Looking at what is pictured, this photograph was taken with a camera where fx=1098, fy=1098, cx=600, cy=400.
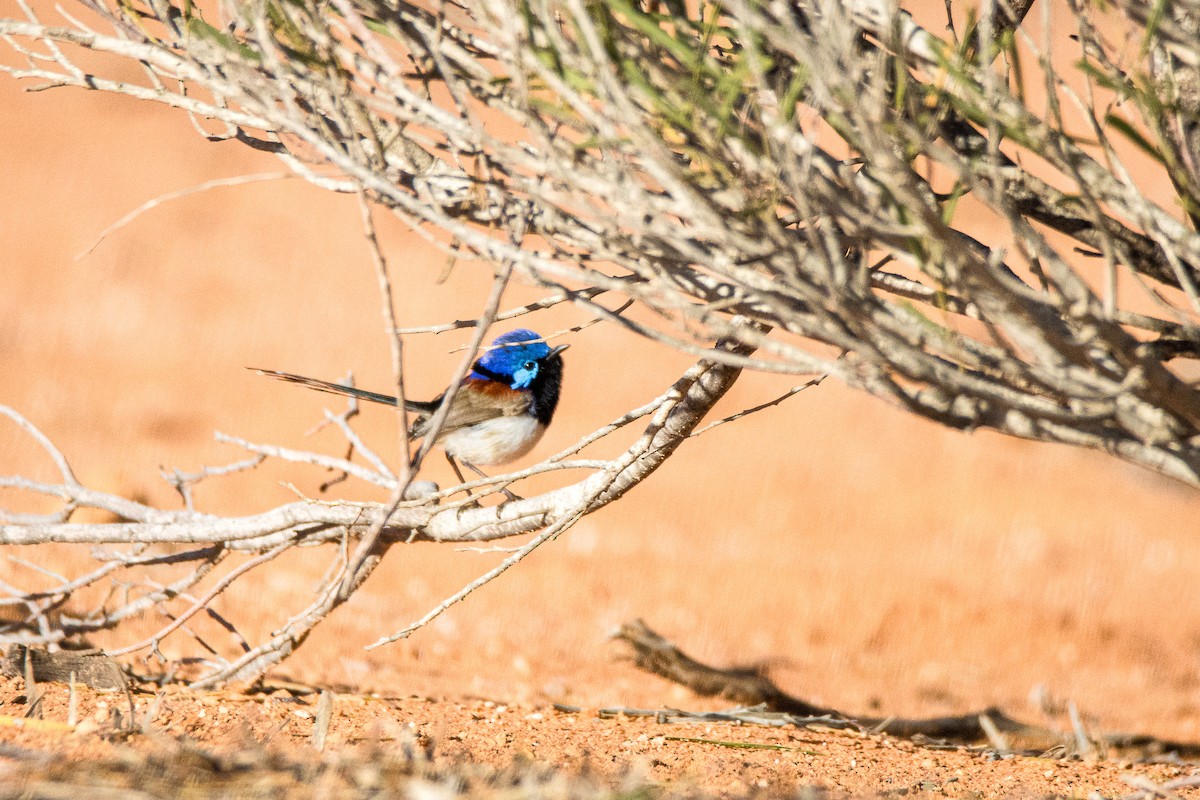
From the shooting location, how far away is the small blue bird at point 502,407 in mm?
5840

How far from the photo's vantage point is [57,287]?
1066 cm

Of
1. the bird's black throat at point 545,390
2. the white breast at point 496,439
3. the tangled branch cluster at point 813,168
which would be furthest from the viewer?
the bird's black throat at point 545,390

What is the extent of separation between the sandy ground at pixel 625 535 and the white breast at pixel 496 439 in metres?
1.13

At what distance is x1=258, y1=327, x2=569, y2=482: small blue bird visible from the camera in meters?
5.84

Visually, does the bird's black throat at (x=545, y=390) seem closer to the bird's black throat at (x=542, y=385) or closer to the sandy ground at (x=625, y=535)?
the bird's black throat at (x=542, y=385)

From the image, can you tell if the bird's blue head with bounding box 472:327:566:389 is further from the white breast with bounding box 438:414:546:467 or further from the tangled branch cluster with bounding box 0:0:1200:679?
the tangled branch cluster with bounding box 0:0:1200:679

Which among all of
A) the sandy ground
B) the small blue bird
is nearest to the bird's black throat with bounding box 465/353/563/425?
the small blue bird

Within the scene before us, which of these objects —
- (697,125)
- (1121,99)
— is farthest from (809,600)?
(697,125)

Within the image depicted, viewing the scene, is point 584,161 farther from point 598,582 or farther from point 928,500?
point 928,500

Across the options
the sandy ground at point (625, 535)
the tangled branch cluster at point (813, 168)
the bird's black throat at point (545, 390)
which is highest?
the tangled branch cluster at point (813, 168)

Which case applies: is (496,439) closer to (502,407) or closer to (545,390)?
(502,407)

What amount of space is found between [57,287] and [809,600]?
25.9 feet

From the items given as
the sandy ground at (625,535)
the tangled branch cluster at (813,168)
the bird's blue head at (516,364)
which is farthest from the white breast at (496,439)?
the tangled branch cluster at (813,168)

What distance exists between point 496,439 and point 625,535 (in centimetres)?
223
